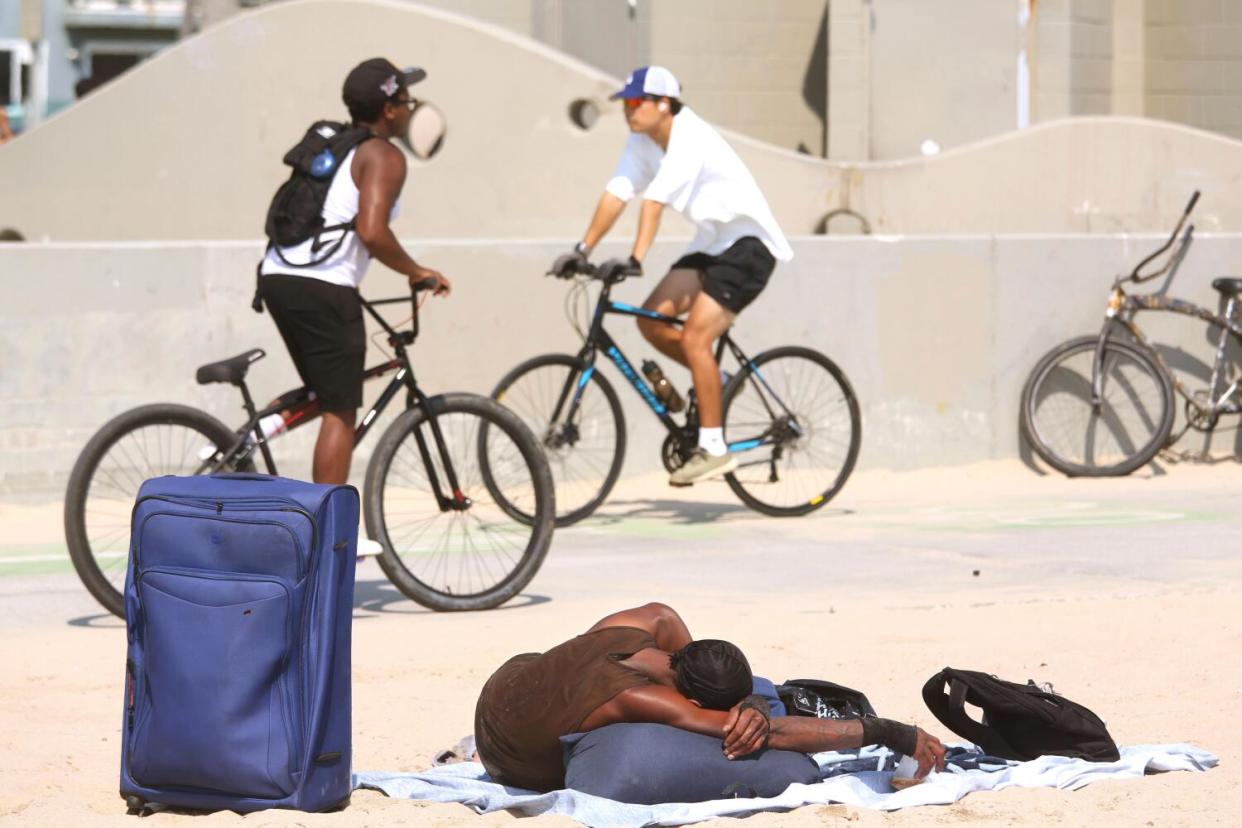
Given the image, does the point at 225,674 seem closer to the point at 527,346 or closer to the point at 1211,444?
the point at 527,346

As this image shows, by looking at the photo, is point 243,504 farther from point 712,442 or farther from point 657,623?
point 712,442

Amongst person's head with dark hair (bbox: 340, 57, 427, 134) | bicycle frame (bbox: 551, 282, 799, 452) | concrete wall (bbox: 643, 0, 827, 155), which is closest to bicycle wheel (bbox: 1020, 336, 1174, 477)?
bicycle frame (bbox: 551, 282, 799, 452)

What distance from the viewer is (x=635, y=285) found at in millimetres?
10391

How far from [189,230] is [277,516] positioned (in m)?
7.91

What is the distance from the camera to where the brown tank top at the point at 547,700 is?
4.84 metres

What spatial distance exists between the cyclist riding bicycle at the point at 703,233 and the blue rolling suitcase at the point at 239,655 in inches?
165

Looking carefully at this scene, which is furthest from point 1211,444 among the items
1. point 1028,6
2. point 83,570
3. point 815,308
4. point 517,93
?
point 83,570

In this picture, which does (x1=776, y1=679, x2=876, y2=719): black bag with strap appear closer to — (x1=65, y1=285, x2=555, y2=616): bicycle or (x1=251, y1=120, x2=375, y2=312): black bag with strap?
(x1=65, y1=285, x2=555, y2=616): bicycle

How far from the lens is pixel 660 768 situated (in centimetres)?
471

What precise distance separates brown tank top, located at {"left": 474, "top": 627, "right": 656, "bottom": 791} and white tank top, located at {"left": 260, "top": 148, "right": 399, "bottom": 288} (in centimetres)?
234

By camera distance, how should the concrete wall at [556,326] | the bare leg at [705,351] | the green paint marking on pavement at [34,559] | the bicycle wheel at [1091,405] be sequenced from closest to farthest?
the green paint marking on pavement at [34,559] → the bare leg at [705,351] → the concrete wall at [556,326] → the bicycle wheel at [1091,405]

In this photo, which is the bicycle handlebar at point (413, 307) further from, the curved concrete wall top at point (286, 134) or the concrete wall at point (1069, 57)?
the concrete wall at point (1069, 57)

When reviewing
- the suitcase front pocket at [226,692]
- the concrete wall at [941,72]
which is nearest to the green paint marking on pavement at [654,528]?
the suitcase front pocket at [226,692]

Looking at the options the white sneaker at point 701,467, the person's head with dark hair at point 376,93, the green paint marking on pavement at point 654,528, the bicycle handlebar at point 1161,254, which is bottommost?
the green paint marking on pavement at point 654,528
